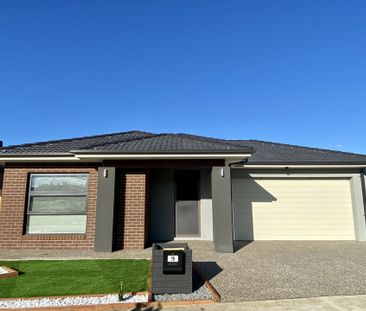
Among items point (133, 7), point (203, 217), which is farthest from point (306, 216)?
point (133, 7)

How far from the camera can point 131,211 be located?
27.8ft

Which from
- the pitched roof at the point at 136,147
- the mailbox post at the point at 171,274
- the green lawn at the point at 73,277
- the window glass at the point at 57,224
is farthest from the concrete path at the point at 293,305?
the window glass at the point at 57,224

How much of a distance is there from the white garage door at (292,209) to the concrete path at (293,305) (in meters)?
6.32

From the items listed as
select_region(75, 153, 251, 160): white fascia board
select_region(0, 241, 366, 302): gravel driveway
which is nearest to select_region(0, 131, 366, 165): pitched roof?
select_region(75, 153, 251, 160): white fascia board

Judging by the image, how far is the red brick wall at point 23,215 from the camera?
8438 mm

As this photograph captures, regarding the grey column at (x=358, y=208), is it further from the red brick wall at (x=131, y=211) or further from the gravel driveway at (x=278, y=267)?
the red brick wall at (x=131, y=211)

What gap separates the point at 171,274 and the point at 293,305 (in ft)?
6.41

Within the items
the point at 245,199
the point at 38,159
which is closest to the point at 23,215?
the point at 38,159

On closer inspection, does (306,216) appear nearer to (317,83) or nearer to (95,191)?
(317,83)

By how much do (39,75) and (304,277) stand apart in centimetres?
1396

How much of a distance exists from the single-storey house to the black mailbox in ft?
11.9

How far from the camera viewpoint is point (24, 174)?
29.0ft

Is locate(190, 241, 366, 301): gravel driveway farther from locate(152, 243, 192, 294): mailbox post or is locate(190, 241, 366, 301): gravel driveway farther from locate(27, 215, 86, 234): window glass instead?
locate(27, 215, 86, 234): window glass

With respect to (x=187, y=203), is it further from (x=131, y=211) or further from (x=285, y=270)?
(x=285, y=270)
